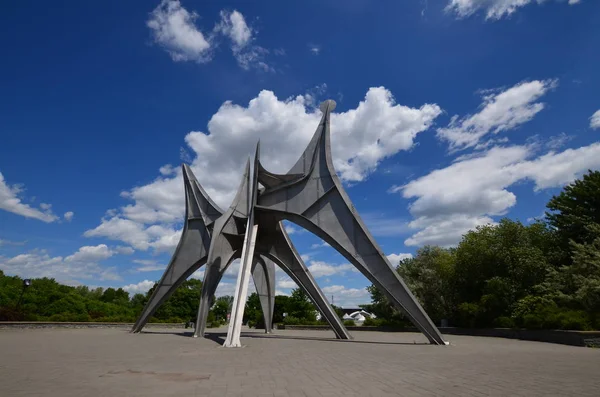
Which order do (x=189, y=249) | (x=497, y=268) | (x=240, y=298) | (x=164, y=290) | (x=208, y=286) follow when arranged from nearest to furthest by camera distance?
(x=240, y=298)
(x=208, y=286)
(x=164, y=290)
(x=189, y=249)
(x=497, y=268)

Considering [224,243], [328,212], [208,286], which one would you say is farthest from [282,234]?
[328,212]

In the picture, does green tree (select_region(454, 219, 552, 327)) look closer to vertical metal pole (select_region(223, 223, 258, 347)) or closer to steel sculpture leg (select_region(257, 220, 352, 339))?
steel sculpture leg (select_region(257, 220, 352, 339))

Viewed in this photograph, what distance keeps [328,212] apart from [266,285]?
10535 millimetres

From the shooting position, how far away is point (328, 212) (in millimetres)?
16516

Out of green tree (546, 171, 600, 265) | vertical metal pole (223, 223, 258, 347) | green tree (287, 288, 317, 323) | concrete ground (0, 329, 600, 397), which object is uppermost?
green tree (546, 171, 600, 265)

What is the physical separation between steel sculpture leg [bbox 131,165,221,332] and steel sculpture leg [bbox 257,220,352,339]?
2.92 m

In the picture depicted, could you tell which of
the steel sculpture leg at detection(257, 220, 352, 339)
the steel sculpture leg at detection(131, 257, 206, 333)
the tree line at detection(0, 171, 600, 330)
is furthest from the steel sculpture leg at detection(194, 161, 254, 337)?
the tree line at detection(0, 171, 600, 330)

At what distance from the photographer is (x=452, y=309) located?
29.8m

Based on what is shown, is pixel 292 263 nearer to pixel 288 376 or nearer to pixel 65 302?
pixel 288 376

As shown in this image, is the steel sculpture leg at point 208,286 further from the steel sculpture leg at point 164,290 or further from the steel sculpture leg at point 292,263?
the steel sculpture leg at point 292,263

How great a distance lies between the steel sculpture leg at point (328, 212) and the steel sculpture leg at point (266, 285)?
763cm

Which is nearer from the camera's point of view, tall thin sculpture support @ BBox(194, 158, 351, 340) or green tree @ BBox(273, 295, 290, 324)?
tall thin sculpture support @ BBox(194, 158, 351, 340)

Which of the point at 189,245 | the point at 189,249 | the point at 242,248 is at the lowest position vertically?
the point at 242,248

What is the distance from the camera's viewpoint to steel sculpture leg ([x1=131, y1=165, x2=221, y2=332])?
798 inches
